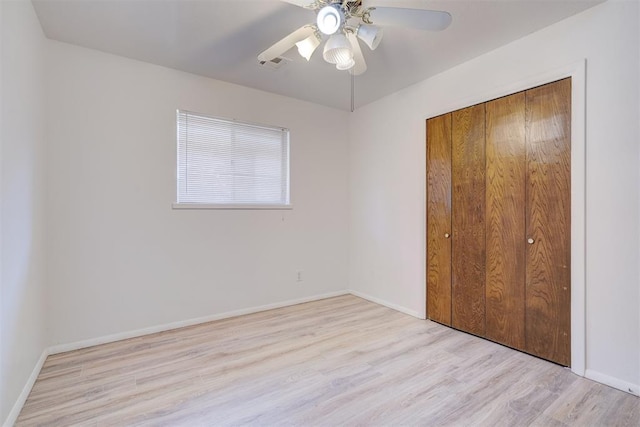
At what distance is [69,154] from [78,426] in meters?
2.00

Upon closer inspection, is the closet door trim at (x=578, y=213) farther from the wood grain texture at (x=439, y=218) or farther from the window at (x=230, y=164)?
the window at (x=230, y=164)

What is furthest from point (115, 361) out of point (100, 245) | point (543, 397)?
point (543, 397)

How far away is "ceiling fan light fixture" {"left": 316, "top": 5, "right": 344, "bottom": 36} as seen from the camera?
159 cm

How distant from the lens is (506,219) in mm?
2480

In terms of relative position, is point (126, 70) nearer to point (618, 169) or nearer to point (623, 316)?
point (618, 169)

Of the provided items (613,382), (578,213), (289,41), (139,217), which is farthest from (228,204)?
(613,382)

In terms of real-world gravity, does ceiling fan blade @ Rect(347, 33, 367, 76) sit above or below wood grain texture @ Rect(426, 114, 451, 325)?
above

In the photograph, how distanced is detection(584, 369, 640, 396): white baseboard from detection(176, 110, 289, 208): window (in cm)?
301

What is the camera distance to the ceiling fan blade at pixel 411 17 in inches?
61.7

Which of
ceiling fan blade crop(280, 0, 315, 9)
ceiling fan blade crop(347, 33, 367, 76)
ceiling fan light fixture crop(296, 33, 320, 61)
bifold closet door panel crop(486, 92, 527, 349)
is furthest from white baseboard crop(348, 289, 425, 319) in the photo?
ceiling fan blade crop(280, 0, 315, 9)

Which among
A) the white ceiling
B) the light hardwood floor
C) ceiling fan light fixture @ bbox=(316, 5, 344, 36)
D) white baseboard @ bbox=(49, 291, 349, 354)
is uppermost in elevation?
the white ceiling

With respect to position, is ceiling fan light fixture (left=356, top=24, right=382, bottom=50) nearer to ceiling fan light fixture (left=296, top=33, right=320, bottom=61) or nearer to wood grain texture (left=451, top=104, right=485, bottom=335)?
ceiling fan light fixture (left=296, top=33, right=320, bottom=61)

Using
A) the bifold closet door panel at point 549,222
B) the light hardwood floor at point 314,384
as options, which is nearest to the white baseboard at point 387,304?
the light hardwood floor at point 314,384

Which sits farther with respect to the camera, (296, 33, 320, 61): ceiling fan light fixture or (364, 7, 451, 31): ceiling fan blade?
(296, 33, 320, 61): ceiling fan light fixture
